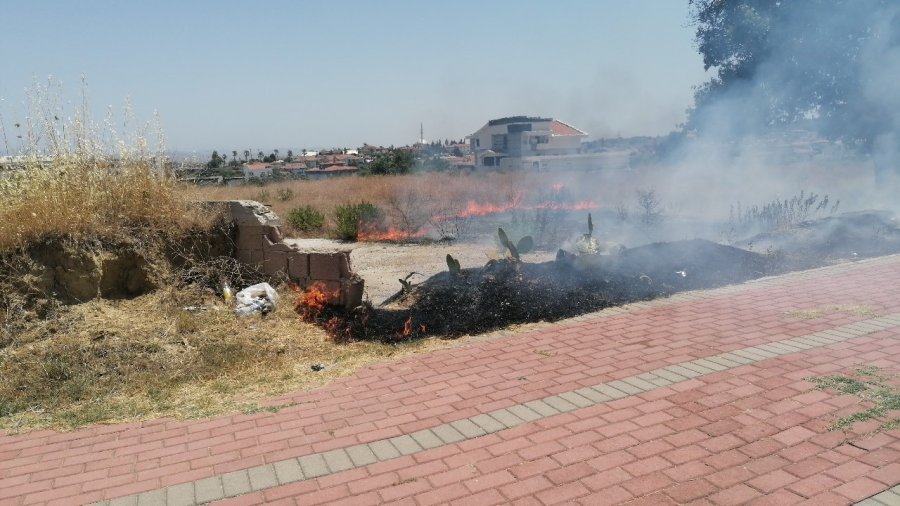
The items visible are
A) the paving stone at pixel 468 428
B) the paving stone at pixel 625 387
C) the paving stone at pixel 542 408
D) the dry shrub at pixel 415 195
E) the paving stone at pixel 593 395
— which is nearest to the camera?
the paving stone at pixel 468 428

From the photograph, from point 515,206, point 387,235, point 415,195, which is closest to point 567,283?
point 387,235

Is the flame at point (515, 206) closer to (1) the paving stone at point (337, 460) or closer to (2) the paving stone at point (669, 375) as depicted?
(2) the paving stone at point (669, 375)

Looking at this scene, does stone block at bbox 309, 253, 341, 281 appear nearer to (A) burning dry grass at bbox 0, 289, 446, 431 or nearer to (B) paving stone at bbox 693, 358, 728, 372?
(A) burning dry grass at bbox 0, 289, 446, 431

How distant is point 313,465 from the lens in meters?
2.89

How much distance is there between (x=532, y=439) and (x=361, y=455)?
884 mm

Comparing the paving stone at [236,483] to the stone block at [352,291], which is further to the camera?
the stone block at [352,291]

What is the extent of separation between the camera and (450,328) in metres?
5.07

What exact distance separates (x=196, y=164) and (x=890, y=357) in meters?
6.90

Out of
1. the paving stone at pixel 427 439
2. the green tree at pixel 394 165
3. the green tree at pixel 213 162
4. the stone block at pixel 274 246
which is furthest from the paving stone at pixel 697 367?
the green tree at pixel 394 165

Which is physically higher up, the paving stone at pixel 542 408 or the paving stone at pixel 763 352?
the paving stone at pixel 763 352

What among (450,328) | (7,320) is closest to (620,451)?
(450,328)

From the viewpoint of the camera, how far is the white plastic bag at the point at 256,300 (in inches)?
206

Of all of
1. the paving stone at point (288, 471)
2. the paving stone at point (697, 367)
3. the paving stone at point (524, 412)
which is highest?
the paving stone at point (697, 367)

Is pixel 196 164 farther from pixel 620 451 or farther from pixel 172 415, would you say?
pixel 620 451
